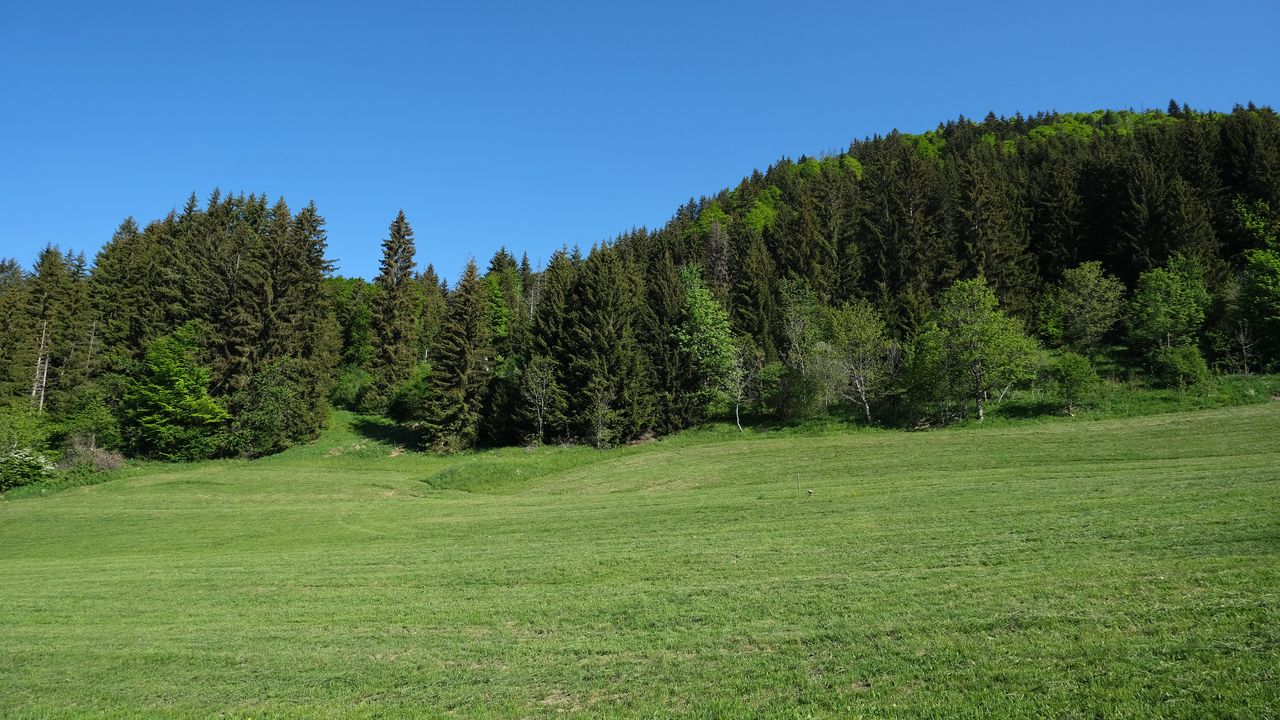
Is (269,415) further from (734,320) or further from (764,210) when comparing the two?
(764,210)

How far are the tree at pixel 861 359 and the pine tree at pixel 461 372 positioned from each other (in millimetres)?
28250

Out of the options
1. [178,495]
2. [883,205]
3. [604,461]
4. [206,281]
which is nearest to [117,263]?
[206,281]

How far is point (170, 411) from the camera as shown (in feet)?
160

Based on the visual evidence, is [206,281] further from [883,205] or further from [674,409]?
[883,205]

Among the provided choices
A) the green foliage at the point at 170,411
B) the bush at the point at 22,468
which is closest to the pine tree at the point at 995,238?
the green foliage at the point at 170,411

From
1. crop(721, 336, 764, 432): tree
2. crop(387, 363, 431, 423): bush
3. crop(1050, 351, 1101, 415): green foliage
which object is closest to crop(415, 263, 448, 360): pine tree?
crop(387, 363, 431, 423): bush

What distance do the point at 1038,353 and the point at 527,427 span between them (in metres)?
37.0

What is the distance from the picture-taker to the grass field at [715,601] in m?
7.82

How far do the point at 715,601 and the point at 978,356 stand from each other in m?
34.5

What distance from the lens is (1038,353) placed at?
141ft

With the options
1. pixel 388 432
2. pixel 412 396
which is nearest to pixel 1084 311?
pixel 412 396

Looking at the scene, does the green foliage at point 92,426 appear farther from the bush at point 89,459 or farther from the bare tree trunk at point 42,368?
the bare tree trunk at point 42,368

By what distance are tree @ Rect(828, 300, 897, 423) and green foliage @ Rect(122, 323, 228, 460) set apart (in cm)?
4726

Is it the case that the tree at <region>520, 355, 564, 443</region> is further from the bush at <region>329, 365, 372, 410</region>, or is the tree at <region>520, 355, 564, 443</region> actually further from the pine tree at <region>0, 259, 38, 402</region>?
the pine tree at <region>0, 259, 38, 402</region>
